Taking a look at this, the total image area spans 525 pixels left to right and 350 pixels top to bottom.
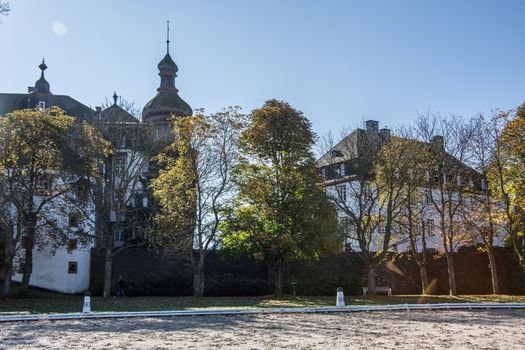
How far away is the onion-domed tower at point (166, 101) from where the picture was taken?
156 feet

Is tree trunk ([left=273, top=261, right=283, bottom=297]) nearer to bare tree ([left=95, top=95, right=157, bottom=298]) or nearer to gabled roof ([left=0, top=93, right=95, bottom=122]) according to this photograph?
bare tree ([left=95, top=95, right=157, bottom=298])

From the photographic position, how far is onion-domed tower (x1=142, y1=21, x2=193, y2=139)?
47656 millimetres

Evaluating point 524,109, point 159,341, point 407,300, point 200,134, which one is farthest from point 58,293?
point 524,109

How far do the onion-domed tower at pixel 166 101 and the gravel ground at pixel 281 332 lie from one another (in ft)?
102

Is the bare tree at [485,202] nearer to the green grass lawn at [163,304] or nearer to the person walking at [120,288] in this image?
the green grass lawn at [163,304]

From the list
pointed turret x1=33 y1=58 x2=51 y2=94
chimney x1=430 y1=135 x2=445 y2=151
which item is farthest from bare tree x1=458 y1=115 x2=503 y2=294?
pointed turret x1=33 y1=58 x2=51 y2=94

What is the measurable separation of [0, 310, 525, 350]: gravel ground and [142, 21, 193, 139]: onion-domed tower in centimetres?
3122

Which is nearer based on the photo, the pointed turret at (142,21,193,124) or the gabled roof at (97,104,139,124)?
the gabled roof at (97,104,139,124)

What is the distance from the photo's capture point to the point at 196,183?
28.6m

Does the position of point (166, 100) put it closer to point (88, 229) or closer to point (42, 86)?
point (42, 86)

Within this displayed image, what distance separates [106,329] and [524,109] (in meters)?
23.5

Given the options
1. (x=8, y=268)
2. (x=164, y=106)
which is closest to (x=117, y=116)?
(x=8, y=268)

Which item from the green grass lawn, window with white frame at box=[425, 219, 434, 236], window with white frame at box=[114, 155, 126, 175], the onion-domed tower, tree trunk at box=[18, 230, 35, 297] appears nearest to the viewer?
the green grass lawn

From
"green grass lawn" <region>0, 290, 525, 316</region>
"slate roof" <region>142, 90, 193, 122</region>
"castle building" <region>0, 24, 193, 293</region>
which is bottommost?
"green grass lawn" <region>0, 290, 525, 316</region>
